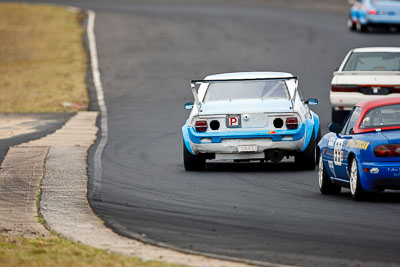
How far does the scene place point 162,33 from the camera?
153ft

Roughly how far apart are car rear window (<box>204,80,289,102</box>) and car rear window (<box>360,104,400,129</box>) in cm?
410

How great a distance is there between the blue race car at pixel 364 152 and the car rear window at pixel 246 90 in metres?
3.07

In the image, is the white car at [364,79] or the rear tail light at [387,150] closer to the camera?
the rear tail light at [387,150]

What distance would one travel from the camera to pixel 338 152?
13984mm

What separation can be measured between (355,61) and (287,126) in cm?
730

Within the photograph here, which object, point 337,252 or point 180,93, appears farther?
point 180,93

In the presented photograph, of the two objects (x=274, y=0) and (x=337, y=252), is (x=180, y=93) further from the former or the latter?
(x=274, y=0)

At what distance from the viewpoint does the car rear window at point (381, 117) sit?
13.4 m

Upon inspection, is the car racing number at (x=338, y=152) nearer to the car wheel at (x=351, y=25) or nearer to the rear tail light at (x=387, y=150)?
the rear tail light at (x=387, y=150)

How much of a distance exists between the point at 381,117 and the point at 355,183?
825 millimetres

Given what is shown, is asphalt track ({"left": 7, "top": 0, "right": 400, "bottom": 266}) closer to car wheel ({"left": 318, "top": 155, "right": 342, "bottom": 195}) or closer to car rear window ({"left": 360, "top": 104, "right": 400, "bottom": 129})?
car wheel ({"left": 318, "top": 155, "right": 342, "bottom": 195})

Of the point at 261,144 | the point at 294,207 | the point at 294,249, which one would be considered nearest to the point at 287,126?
the point at 261,144

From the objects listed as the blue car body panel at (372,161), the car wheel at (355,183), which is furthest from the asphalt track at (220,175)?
the blue car body panel at (372,161)

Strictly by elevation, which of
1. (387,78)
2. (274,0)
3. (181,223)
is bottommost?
(274,0)
